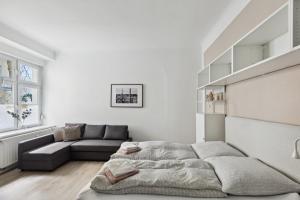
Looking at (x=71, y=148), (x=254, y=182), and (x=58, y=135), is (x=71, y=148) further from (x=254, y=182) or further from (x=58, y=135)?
(x=254, y=182)

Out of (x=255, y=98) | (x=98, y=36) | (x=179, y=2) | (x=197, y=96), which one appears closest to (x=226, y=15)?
(x=179, y=2)

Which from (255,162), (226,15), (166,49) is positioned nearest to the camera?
(255,162)

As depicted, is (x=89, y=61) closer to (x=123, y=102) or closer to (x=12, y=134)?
(x=123, y=102)

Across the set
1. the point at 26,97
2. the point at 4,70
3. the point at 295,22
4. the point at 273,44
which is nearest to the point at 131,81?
the point at 26,97

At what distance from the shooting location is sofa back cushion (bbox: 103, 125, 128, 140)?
4.99 m

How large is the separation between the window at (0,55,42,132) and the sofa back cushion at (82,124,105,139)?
144cm

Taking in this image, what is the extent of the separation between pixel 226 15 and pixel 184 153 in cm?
226

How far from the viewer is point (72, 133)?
4.94 meters

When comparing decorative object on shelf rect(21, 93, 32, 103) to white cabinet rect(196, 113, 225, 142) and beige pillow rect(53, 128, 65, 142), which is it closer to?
beige pillow rect(53, 128, 65, 142)

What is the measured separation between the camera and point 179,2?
9.65 feet

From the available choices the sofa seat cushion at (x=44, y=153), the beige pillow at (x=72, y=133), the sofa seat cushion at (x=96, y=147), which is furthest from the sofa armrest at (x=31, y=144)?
the sofa seat cushion at (x=96, y=147)

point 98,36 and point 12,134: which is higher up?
point 98,36

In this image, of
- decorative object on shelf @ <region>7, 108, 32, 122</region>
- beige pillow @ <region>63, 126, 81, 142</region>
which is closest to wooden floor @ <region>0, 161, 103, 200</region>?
beige pillow @ <region>63, 126, 81, 142</region>

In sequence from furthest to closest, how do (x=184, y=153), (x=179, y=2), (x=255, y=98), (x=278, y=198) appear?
(x=179, y=2) → (x=184, y=153) → (x=255, y=98) → (x=278, y=198)
